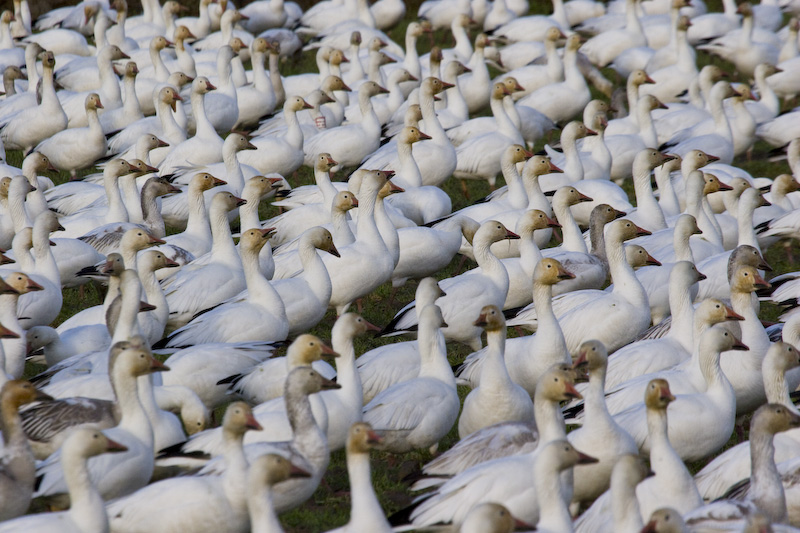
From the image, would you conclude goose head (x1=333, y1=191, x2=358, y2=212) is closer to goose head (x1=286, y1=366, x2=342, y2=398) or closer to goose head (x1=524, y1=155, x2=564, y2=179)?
goose head (x1=524, y1=155, x2=564, y2=179)

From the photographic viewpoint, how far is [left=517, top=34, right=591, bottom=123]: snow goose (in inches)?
498

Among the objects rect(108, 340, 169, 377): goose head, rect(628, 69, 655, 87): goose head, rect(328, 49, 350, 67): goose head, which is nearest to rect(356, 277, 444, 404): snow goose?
rect(108, 340, 169, 377): goose head

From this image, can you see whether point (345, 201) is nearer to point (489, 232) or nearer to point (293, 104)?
point (489, 232)

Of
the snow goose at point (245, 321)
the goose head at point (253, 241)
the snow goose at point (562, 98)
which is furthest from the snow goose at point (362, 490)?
the snow goose at point (562, 98)

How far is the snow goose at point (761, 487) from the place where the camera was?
13.6 ft

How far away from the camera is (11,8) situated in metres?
18.0

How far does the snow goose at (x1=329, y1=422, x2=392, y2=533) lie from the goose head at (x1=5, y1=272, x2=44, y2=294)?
2862 mm

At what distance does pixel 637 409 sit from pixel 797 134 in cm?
706

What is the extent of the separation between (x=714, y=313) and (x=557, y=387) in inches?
68.9

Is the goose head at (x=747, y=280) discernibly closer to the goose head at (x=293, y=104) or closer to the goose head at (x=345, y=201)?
the goose head at (x=345, y=201)

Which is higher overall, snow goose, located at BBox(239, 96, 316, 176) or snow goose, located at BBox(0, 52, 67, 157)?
snow goose, located at BBox(0, 52, 67, 157)

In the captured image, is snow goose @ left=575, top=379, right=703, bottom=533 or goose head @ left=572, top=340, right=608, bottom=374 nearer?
snow goose @ left=575, top=379, right=703, bottom=533

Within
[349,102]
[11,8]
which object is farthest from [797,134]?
[11,8]

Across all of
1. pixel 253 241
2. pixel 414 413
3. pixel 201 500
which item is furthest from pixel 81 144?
pixel 201 500
